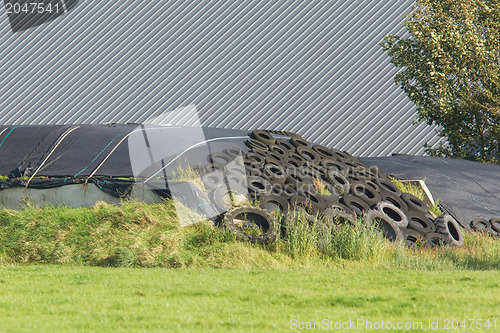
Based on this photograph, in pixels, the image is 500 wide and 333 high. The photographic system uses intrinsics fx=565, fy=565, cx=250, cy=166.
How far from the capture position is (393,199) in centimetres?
1241

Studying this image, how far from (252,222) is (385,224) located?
275 cm

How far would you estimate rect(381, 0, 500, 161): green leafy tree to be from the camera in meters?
16.5

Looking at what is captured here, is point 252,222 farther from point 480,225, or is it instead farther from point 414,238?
point 480,225

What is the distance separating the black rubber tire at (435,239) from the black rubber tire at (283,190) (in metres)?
2.76

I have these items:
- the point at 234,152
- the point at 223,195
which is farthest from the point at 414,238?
the point at 234,152

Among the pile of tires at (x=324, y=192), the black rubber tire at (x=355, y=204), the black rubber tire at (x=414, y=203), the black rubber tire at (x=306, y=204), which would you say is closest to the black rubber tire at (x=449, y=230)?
the pile of tires at (x=324, y=192)

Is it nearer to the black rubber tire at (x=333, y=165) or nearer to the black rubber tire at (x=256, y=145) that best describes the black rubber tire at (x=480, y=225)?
the black rubber tire at (x=333, y=165)

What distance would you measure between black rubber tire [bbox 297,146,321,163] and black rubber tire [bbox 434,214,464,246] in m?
3.55

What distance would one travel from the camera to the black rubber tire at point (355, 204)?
11276mm

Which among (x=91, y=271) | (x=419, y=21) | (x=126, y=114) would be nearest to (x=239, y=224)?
(x=91, y=271)

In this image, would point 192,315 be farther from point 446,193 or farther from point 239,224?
point 446,193

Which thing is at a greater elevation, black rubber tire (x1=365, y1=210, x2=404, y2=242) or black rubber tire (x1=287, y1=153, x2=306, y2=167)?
black rubber tire (x1=287, y1=153, x2=306, y2=167)

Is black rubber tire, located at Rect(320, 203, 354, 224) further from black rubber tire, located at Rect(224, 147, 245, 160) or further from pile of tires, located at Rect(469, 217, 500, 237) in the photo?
pile of tires, located at Rect(469, 217, 500, 237)

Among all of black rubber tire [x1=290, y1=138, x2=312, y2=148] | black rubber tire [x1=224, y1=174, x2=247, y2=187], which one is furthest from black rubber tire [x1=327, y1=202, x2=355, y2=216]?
black rubber tire [x1=290, y1=138, x2=312, y2=148]
